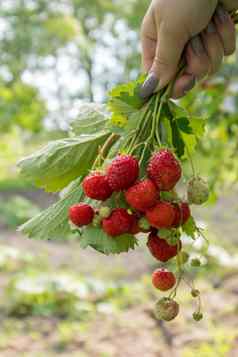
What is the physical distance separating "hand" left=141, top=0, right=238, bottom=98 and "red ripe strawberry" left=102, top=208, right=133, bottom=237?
268 millimetres

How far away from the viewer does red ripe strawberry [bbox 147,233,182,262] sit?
3.12ft

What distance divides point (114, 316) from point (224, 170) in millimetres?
1638

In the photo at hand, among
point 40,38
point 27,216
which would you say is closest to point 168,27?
point 40,38

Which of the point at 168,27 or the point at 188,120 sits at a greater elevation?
the point at 168,27

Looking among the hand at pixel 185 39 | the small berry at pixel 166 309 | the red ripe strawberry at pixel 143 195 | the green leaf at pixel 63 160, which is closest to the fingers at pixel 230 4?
the hand at pixel 185 39

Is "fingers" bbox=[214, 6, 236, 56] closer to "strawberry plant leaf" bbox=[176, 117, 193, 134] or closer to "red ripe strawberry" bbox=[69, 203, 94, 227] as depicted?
"strawberry plant leaf" bbox=[176, 117, 193, 134]

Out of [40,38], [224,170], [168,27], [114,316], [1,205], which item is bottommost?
[1,205]

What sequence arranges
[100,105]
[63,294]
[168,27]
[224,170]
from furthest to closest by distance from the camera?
[63,294] → [224,170] → [100,105] → [168,27]

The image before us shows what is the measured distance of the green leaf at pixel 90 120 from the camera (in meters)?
1.22

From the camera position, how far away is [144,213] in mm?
933

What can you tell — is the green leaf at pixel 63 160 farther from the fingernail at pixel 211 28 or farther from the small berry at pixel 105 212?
the fingernail at pixel 211 28

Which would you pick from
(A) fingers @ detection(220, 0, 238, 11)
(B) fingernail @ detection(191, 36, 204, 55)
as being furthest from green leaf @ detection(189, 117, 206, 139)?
(A) fingers @ detection(220, 0, 238, 11)

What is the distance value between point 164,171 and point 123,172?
0.06 m

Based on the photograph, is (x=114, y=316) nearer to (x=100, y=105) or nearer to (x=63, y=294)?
(x=63, y=294)
